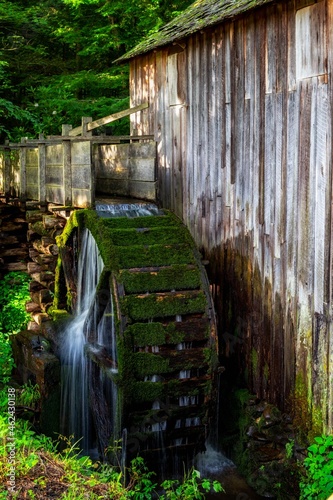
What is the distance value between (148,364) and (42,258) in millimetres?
4307

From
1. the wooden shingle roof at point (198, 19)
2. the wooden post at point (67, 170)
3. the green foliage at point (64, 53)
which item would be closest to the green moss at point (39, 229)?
the wooden post at point (67, 170)

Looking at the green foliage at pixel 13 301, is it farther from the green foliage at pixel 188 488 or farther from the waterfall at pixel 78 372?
the green foliage at pixel 188 488

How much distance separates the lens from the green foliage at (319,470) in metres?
6.90

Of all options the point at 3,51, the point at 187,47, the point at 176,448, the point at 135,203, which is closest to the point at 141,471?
the point at 176,448

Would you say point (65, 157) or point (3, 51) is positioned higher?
point (3, 51)

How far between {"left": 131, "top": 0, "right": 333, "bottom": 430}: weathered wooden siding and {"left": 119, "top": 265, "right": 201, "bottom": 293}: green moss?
731 mm

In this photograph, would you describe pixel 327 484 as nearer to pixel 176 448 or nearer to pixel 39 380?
pixel 176 448

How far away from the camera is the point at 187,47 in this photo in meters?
9.79

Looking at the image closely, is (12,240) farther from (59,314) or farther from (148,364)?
(148,364)

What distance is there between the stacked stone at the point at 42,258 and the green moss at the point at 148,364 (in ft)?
10.1

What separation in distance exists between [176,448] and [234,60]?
4.96 metres

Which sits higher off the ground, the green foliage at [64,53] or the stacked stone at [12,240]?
the green foliage at [64,53]

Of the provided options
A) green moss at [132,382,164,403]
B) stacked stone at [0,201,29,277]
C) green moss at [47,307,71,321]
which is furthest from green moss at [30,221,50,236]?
green moss at [132,382,164,403]

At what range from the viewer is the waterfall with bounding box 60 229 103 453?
8977 millimetres
